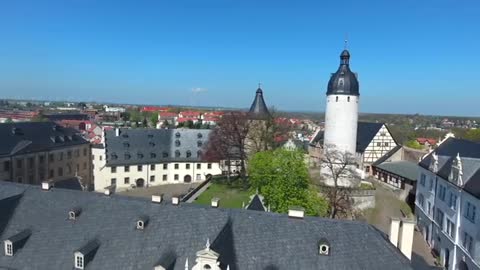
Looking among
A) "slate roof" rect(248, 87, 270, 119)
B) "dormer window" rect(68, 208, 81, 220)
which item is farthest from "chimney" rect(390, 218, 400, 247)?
"slate roof" rect(248, 87, 270, 119)

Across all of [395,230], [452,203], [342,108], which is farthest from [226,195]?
[395,230]

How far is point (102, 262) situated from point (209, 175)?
152ft

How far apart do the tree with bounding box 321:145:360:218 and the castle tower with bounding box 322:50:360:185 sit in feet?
4.56

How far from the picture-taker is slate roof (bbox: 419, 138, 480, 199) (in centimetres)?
3100

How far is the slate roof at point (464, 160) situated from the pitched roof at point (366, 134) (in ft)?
63.7

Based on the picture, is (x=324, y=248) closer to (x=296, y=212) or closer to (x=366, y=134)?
(x=296, y=212)

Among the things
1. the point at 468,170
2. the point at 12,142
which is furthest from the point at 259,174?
the point at 12,142

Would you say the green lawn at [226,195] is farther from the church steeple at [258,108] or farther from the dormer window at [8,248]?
the dormer window at [8,248]

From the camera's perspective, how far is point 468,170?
32.7 m

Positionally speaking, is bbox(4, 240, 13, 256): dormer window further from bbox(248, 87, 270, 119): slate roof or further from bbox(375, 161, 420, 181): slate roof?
bbox(375, 161, 420, 181): slate roof

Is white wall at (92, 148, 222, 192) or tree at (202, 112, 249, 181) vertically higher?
tree at (202, 112, 249, 181)

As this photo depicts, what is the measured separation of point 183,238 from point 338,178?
29444 millimetres

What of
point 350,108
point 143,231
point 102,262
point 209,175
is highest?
point 350,108

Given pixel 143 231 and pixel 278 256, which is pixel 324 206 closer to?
pixel 278 256
